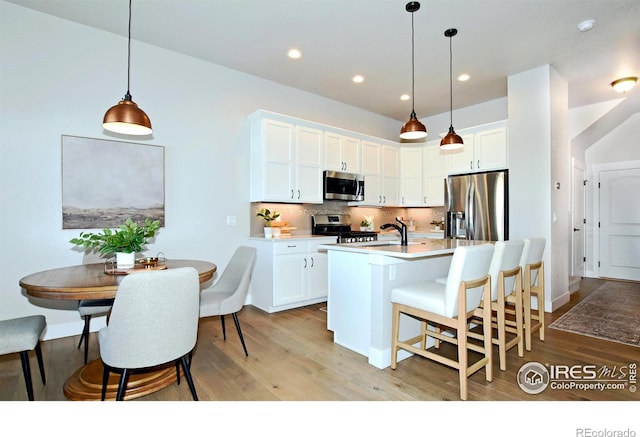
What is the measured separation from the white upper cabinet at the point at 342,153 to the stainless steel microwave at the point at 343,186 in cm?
10

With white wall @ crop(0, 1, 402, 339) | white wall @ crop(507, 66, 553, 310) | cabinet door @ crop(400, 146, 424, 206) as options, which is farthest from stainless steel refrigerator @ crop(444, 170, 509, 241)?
white wall @ crop(0, 1, 402, 339)

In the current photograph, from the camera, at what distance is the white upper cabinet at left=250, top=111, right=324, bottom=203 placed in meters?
4.14

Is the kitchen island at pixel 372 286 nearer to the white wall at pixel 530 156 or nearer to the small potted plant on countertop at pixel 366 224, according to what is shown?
the white wall at pixel 530 156

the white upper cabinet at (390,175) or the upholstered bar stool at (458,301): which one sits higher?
the white upper cabinet at (390,175)

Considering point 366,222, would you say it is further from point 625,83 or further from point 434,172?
point 625,83

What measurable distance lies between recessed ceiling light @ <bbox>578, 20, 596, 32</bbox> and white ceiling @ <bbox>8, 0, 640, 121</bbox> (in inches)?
1.6

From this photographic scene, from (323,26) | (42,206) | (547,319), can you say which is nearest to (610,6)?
(323,26)

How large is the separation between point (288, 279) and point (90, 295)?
2438mm

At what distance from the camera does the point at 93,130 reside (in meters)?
3.24

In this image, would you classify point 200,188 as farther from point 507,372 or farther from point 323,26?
point 507,372

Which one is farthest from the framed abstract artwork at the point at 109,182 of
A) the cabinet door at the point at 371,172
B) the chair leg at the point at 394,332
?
the cabinet door at the point at 371,172

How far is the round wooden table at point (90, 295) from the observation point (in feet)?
5.82

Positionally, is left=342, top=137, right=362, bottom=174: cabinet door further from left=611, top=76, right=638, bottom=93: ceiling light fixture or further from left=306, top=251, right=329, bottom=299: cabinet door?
left=611, top=76, right=638, bottom=93: ceiling light fixture

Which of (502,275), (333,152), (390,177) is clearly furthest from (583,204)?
(502,275)
